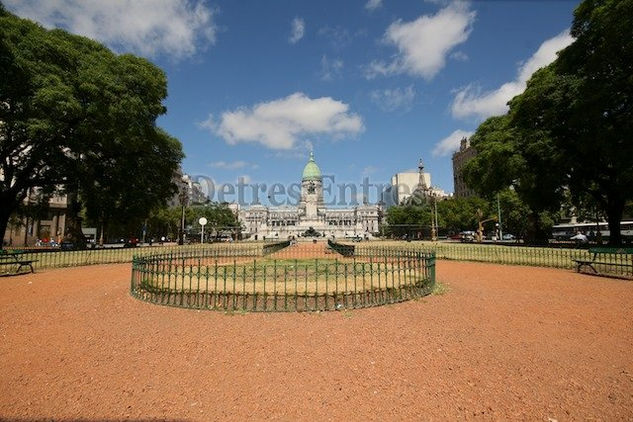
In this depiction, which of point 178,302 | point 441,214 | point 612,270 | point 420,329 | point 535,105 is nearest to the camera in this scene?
point 420,329

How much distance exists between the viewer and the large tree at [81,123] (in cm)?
2062

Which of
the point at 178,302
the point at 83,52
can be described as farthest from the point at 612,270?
the point at 83,52

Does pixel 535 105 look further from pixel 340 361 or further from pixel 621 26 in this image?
pixel 340 361

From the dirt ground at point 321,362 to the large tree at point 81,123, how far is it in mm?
16297

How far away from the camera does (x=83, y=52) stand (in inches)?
966

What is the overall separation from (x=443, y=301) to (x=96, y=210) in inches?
1172

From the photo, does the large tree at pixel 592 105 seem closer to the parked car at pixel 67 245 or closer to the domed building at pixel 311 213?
the parked car at pixel 67 245

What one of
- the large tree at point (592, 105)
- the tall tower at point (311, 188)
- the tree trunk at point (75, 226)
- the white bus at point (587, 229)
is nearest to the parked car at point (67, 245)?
the tree trunk at point (75, 226)

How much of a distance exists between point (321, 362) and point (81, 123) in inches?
992

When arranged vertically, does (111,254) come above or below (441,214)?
below

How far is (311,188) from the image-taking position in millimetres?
129500

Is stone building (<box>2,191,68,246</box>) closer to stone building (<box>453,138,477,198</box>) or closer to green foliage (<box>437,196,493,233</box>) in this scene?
green foliage (<box>437,196,493,233</box>)

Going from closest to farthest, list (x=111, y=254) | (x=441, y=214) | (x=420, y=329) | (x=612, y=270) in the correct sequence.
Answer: (x=420, y=329), (x=612, y=270), (x=111, y=254), (x=441, y=214)

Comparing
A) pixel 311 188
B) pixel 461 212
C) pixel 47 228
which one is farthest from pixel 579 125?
pixel 311 188
